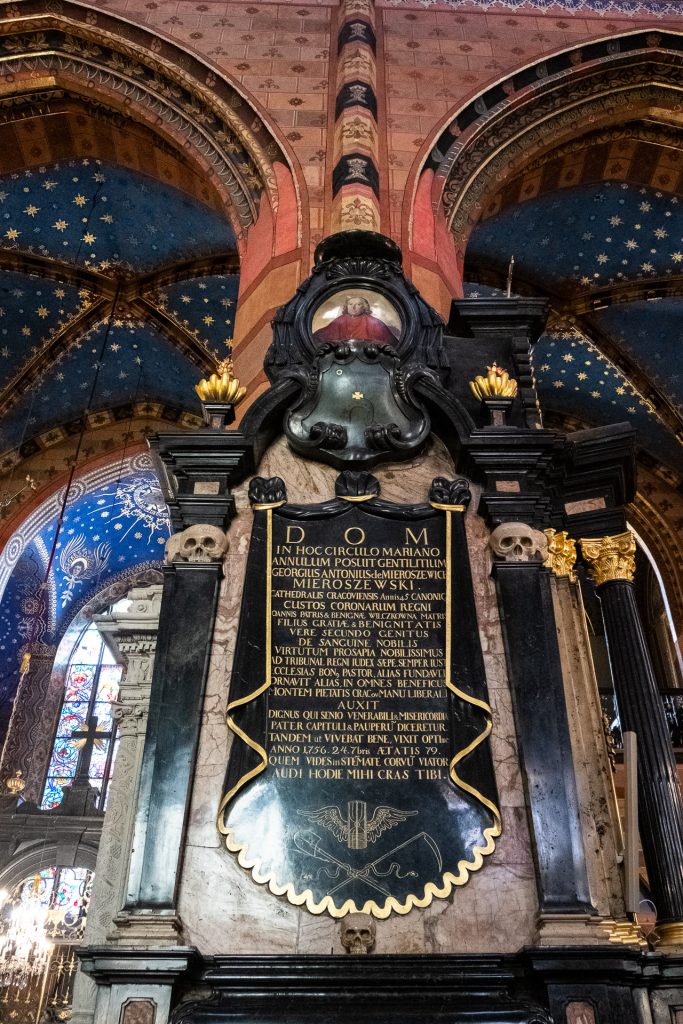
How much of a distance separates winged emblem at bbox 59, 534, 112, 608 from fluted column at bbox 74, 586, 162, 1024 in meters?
9.36

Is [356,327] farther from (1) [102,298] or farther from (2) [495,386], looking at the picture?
(1) [102,298]

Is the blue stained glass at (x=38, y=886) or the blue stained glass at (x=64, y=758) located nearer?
the blue stained glass at (x=38, y=886)

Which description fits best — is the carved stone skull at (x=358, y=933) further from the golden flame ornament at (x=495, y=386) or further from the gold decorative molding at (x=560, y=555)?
the golden flame ornament at (x=495, y=386)

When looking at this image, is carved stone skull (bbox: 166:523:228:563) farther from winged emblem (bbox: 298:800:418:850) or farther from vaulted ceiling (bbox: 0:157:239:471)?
vaulted ceiling (bbox: 0:157:239:471)

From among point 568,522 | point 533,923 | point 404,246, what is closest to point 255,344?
point 404,246

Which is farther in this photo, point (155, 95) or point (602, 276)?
point (602, 276)

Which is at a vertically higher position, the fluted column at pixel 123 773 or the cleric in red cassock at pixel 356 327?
the cleric in red cassock at pixel 356 327

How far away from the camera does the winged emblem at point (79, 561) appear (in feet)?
44.8

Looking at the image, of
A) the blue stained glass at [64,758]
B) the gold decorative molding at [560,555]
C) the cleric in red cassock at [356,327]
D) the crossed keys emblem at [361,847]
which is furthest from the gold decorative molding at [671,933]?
the blue stained glass at [64,758]

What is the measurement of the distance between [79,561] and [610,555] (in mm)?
10810

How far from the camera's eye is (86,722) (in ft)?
48.2

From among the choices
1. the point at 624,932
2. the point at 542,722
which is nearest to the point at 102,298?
the point at 542,722

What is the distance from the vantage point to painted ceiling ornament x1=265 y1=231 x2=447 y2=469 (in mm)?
4445

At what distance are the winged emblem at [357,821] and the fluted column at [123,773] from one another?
2.79ft
